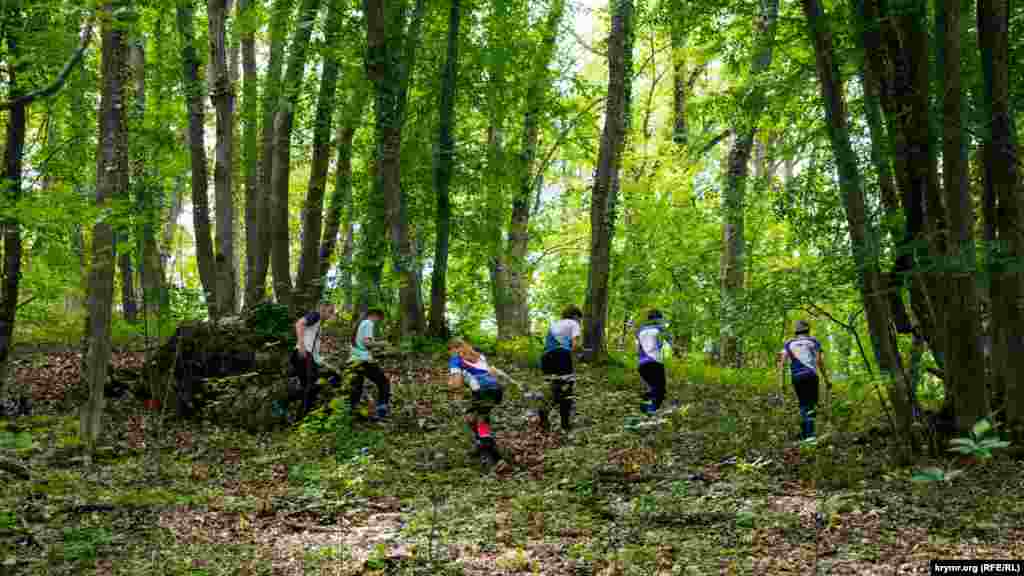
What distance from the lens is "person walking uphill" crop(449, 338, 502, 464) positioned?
1051 centimetres

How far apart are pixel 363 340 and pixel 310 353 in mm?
1083

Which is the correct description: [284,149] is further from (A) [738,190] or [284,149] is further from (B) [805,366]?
(B) [805,366]

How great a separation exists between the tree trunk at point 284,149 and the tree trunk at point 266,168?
16 centimetres

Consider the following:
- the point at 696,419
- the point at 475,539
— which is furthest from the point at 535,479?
the point at 696,419

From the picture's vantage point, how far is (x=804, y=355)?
1141 cm

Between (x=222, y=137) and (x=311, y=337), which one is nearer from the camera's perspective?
(x=311, y=337)

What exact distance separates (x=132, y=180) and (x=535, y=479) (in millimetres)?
9199

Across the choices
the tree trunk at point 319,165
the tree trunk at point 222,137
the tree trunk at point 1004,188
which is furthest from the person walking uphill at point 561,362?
the tree trunk at point 222,137

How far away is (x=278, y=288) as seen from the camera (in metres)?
19.3

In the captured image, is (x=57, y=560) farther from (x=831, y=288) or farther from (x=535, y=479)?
(x=831, y=288)

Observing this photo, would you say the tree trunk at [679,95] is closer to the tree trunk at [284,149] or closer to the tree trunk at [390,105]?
the tree trunk at [390,105]

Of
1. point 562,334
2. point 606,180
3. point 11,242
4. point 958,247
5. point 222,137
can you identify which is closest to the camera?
point 958,247

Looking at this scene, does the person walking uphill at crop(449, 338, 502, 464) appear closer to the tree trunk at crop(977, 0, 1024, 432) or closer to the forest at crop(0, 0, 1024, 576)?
the forest at crop(0, 0, 1024, 576)

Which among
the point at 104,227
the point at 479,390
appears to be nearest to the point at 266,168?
the point at 104,227
